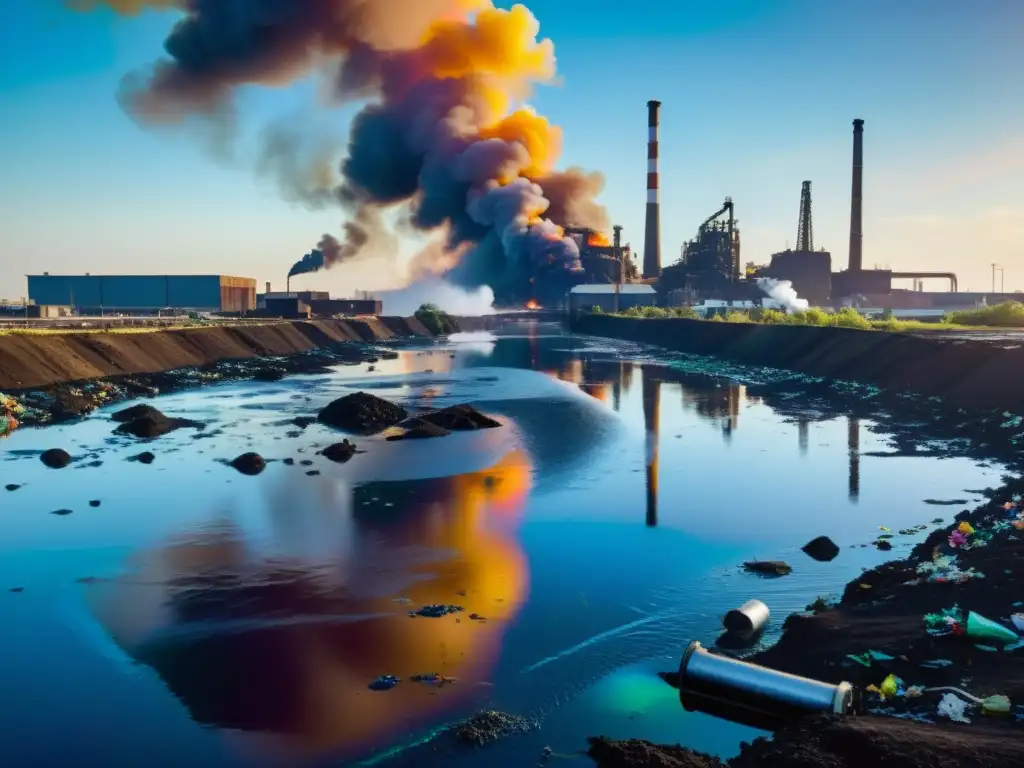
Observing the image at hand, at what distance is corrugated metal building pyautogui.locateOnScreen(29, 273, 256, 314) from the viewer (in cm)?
13138

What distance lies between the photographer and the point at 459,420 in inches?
1188

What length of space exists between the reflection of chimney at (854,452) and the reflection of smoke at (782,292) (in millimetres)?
70932

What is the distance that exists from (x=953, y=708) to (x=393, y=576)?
8.14m

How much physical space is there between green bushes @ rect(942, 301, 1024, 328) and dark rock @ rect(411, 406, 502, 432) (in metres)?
37.0

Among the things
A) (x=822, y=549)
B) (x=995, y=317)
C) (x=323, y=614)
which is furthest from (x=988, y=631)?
(x=995, y=317)

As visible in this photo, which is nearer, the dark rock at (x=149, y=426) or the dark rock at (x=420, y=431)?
the dark rock at (x=420, y=431)

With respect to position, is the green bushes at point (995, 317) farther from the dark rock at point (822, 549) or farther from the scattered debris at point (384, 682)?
the scattered debris at point (384, 682)

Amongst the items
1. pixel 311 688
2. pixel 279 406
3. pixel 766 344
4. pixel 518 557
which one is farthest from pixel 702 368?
pixel 311 688

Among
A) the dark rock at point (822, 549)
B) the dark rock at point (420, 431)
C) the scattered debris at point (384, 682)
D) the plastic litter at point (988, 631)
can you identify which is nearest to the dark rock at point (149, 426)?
the dark rock at point (420, 431)

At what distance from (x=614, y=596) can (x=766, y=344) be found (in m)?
49.4

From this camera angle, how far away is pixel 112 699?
Result: 9180 millimetres

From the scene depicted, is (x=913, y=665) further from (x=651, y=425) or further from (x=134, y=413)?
(x=134, y=413)

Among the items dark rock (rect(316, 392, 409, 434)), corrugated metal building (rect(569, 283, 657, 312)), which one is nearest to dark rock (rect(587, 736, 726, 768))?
dark rock (rect(316, 392, 409, 434))

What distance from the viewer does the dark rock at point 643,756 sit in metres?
7.37
